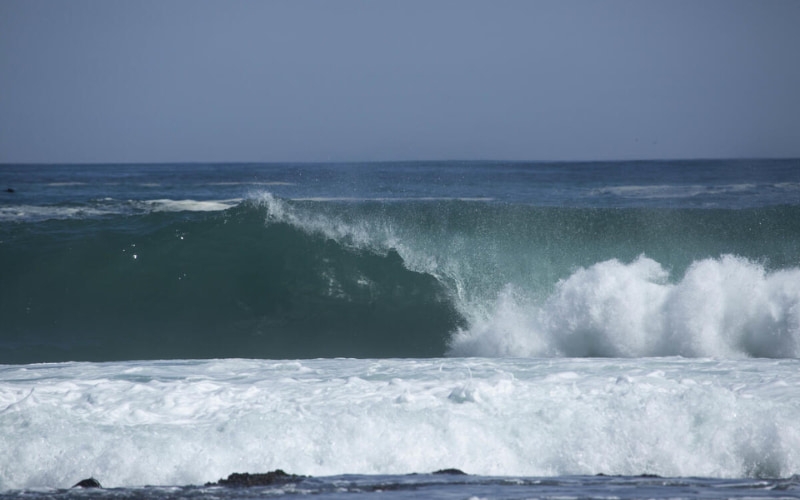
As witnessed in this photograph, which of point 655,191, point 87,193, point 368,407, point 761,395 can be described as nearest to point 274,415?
point 368,407

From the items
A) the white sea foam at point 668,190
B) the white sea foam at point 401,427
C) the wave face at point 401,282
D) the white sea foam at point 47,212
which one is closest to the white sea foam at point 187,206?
the white sea foam at point 47,212

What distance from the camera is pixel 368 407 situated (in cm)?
724

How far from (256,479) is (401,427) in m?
1.67

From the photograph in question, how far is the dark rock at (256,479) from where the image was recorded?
213 inches

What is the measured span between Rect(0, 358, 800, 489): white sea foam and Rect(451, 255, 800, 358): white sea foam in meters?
2.98

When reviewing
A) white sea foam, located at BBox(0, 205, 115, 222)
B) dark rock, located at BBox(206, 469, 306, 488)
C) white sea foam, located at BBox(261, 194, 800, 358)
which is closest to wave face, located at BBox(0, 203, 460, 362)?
white sea foam, located at BBox(261, 194, 800, 358)

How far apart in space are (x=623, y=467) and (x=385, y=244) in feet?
32.4

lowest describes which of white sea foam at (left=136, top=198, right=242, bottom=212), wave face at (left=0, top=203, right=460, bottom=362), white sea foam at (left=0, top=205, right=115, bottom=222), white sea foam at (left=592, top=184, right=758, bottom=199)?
wave face at (left=0, top=203, right=460, bottom=362)

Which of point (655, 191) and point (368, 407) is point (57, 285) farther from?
point (655, 191)

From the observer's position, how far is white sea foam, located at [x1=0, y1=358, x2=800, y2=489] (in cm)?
645

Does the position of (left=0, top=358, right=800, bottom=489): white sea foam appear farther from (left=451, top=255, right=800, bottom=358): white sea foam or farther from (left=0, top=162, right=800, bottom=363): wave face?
(left=0, top=162, right=800, bottom=363): wave face

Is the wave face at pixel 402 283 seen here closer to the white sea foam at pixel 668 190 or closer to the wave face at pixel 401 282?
the wave face at pixel 401 282

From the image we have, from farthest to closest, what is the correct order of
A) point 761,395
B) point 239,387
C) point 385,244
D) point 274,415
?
1. point 385,244
2. point 239,387
3. point 761,395
4. point 274,415

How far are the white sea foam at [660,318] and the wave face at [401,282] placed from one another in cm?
2
